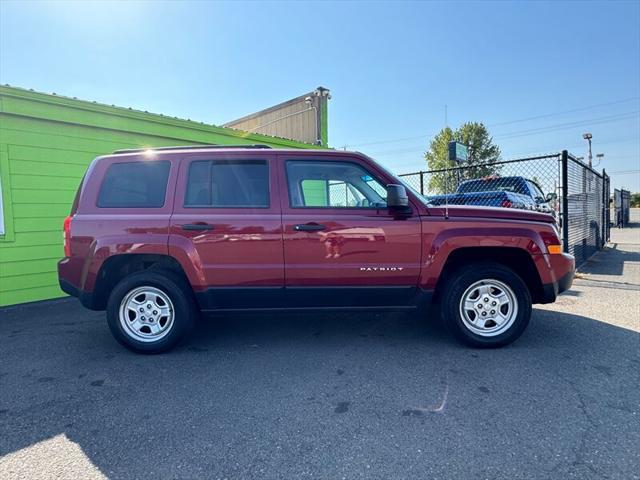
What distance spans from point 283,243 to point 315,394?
54.1 inches

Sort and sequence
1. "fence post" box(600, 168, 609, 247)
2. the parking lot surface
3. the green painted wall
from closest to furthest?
the parking lot surface < the green painted wall < "fence post" box(600, 168, 609, 247)

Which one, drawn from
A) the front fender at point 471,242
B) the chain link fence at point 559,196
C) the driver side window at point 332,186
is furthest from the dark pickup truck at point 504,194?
the driver side window at point 332,186

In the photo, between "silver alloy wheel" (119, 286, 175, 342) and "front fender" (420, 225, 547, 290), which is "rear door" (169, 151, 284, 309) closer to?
"silver alloy wheel" (119, 286, 175, 342)

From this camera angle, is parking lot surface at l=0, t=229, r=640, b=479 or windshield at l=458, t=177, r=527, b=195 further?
windshield at l=458, t=177, r=527, b=195

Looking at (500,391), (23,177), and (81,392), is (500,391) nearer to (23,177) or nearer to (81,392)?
(81,392)

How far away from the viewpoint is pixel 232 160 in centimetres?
371

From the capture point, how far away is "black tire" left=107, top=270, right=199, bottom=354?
364 cm

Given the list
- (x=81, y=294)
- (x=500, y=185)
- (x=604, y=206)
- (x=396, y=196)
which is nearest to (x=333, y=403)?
(x=396, y=196)

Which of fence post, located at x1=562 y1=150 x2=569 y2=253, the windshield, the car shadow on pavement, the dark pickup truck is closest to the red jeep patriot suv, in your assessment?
the car shadow on pavement

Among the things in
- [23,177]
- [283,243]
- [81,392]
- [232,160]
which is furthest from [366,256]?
[23,177]

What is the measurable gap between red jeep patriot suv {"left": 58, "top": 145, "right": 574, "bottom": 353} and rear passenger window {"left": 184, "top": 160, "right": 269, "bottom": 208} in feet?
0.03

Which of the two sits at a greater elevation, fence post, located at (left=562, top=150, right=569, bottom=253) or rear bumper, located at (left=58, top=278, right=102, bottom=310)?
fence post, located at (left=562, top=150, right=569, bottom=253)

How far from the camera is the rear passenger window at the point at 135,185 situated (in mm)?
3670

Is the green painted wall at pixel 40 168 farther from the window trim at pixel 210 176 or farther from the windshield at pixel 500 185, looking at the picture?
the windshield at pixel 500 185
